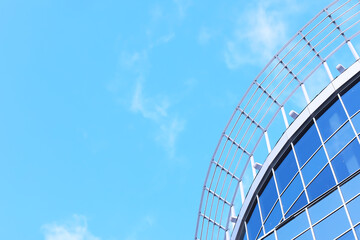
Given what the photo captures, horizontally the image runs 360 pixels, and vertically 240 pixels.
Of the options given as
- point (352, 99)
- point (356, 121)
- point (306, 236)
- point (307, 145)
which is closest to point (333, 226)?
point (306, 236)

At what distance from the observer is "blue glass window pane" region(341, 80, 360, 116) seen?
2155 centimetres

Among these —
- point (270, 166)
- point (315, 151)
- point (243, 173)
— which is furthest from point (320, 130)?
point (243, 173)

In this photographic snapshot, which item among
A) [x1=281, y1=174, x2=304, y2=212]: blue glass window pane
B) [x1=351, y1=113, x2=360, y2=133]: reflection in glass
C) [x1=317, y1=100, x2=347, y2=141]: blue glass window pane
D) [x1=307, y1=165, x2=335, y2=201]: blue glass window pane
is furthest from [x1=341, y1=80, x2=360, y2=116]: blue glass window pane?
[x1=281, y1=174, x2=304, y2=212]: blue glass window pane

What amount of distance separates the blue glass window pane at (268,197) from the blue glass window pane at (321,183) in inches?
101

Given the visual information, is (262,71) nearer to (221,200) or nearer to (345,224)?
(221,200)

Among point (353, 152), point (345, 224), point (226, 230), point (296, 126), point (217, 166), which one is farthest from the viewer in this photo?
point (217, 166)

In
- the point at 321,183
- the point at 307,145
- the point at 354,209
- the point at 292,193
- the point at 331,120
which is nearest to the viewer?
the point at 354,209

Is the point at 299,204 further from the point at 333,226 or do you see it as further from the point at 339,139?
the point at 333,226

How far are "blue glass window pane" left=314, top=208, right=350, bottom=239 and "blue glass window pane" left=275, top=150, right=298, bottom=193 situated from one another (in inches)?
234

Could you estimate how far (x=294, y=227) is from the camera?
715 inches

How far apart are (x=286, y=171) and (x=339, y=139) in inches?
136

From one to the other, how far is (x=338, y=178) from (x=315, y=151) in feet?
7.89

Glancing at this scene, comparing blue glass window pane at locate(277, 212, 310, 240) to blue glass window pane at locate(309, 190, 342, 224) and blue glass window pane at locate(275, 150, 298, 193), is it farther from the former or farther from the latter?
blue glass window pane at locate(275, 150, 298, 193)

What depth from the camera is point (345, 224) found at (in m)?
16.3
